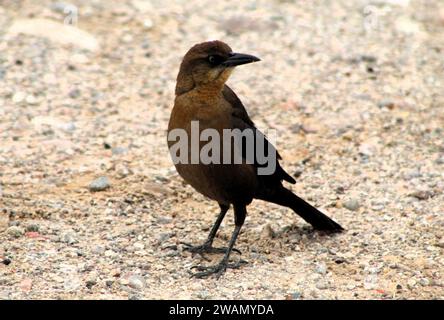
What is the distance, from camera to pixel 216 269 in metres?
5.43

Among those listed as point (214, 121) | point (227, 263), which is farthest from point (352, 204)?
point (214, 121)

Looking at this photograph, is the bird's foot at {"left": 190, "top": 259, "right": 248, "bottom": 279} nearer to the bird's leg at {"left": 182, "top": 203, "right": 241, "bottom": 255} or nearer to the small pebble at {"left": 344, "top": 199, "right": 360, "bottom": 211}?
the bird's leg at {"left": 182, "top": 203, "right": 241, "bottom": 255}

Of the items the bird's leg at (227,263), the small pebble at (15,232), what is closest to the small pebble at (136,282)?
the bird's leg at (227,263)

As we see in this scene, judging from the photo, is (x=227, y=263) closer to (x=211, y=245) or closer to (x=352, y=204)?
(x=211, y=245)

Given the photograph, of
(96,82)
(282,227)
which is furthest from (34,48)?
(282,227)

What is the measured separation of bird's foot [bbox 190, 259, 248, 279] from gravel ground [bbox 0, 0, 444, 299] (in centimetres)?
8

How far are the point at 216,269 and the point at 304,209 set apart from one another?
0.85m

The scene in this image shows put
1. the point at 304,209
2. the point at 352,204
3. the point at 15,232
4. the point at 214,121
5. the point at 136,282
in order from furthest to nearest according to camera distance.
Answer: the point at 352,204
the point at 304,209
the point at 15,232
the point at 214,121
the point at 136,282

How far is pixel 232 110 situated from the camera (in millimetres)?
5461

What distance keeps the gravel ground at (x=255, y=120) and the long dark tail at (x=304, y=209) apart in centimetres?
11

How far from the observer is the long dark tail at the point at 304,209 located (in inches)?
232

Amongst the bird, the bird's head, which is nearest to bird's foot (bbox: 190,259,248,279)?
the bird

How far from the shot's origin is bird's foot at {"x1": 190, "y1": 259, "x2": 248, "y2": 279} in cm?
536
